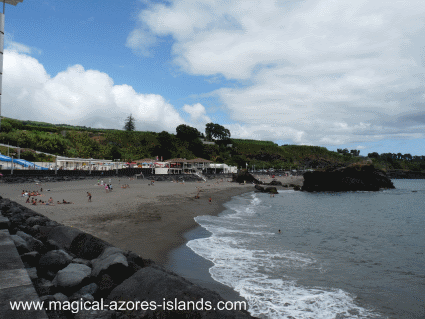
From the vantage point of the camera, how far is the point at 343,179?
60.4 metres

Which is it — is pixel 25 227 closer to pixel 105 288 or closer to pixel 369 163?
pixel 105 288

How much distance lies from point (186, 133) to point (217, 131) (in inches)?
1172

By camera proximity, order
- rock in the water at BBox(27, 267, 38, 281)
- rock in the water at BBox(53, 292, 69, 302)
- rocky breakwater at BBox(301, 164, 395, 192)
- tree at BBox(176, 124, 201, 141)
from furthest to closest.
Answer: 1. tree at BBox(176, 124, 201, 141)
2. rocky breakwater at BBox(301, 164, 395, 192)
3. rock in the water at BBox(27, 267, 38, 281)
4. rock in the water at BBox(53, 292, 69, 302)

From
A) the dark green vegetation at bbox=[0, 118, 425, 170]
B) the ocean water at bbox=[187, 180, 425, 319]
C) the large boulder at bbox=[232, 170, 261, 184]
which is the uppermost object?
the dark green vegetation at bbox=[0, 118, 425, 170]

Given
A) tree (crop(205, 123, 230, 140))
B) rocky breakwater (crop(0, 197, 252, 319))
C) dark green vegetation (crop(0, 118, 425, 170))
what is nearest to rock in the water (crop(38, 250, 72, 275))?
rocky breakwater (crop(0, 197, 252, 319))

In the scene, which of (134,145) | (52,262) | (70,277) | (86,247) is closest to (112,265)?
(70,277)

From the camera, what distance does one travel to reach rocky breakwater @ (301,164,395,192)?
5856 cm

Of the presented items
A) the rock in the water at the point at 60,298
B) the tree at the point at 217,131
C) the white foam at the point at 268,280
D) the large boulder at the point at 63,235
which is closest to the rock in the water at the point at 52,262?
the rock in the water at the point at 60,298

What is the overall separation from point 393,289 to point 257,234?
23.6 feet

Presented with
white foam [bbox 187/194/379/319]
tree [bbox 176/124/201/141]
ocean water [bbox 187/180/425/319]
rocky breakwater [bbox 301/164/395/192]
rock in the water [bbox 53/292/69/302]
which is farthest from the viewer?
tree [bbox 176/124/201/141]

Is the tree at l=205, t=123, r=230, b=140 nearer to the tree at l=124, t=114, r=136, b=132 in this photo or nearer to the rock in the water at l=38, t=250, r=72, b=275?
the tree at l=124, t=114, r=136, b=132

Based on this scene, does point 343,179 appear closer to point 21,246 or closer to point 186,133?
point 186,133

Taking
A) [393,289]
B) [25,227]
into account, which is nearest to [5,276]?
[25,227]

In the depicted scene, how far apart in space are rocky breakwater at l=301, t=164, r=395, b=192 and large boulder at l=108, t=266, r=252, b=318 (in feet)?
187
